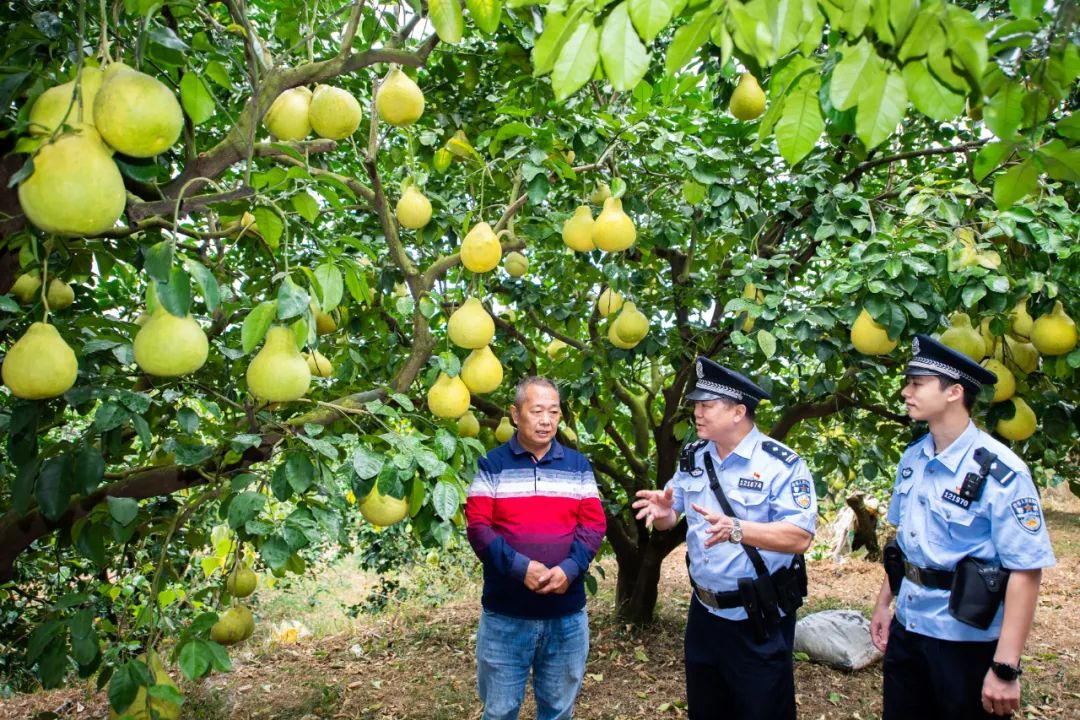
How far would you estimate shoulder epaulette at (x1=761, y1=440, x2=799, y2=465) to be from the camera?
277cm

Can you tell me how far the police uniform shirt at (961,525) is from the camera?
2348 millimetres

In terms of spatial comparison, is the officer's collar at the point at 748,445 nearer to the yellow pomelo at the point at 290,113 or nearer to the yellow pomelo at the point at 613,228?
the yellow pomelo at the point at 613,228

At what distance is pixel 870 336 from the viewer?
9.77 ft

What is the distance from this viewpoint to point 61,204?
1.27 meters

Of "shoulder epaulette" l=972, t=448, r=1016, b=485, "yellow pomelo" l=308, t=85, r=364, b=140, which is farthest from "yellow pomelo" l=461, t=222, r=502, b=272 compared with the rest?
"shoulder epaulette" l=972, t=448, r=1016, b=485

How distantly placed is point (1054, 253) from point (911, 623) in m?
1.39

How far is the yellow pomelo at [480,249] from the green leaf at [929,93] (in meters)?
1.85

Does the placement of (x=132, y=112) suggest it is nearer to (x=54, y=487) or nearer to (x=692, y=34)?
(x=692, y=34)

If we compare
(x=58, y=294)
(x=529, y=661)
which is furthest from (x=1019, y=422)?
(x=58, y=294)

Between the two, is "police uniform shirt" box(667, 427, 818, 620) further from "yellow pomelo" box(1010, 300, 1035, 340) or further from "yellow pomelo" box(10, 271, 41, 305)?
"yellow pomelo" box(10, 271, 41, 305)

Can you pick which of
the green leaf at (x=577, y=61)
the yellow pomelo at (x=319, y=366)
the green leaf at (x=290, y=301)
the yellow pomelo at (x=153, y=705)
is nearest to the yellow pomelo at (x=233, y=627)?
the yellow pomelo at (x=153, y=705)

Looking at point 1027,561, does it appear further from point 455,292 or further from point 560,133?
point 455,292

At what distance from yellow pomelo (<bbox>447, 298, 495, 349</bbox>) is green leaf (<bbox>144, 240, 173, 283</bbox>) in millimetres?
1558

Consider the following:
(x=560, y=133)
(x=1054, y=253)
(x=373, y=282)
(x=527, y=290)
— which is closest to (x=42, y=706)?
(x=373, y=282)
